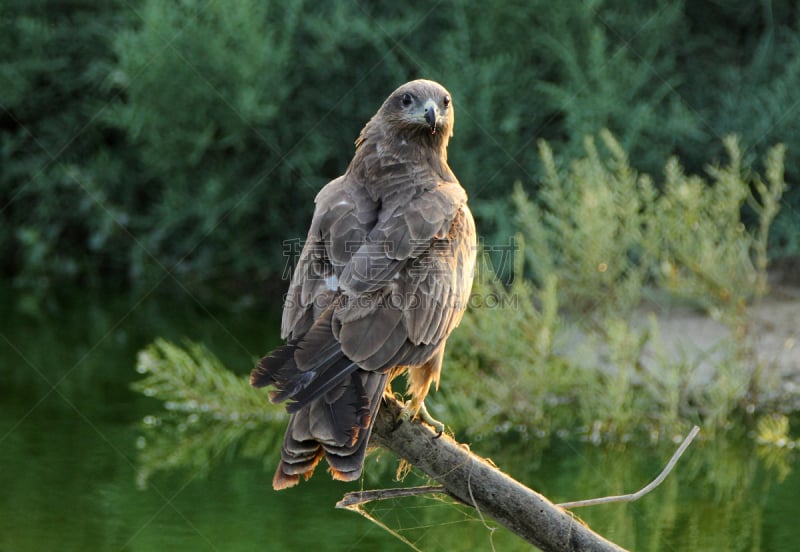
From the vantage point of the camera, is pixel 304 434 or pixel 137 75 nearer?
pixel 304 434

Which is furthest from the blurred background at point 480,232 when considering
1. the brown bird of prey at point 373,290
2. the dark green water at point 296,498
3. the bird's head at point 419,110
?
the bird's head at point 419,110

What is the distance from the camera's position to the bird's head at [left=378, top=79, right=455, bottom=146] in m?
3.96

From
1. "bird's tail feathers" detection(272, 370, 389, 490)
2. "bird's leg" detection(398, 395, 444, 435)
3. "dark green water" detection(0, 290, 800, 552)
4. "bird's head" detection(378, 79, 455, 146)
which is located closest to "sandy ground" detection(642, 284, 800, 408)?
"dark green water" detection(0, 290, 800, 552)

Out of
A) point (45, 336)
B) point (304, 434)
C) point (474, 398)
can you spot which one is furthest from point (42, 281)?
point (304, 434)

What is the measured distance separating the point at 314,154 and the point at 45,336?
7.69 ft

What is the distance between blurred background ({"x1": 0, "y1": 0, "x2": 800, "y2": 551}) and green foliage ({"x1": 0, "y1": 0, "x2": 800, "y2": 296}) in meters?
0.02

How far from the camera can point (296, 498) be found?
5.42 m

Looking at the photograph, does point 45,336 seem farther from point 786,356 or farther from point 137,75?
point 786,356

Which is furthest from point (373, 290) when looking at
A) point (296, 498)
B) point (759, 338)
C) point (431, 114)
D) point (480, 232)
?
point (480, 232)

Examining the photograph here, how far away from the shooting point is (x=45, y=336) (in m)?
7.88

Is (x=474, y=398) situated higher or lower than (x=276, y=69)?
lower

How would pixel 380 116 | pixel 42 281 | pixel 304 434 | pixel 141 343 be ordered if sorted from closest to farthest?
1. pixel 304 434
2. pixel 380 116
3. pixel 141 343
4. pixel 42 281

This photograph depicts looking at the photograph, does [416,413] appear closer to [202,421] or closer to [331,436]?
[331,436]

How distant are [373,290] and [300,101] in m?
5.94
